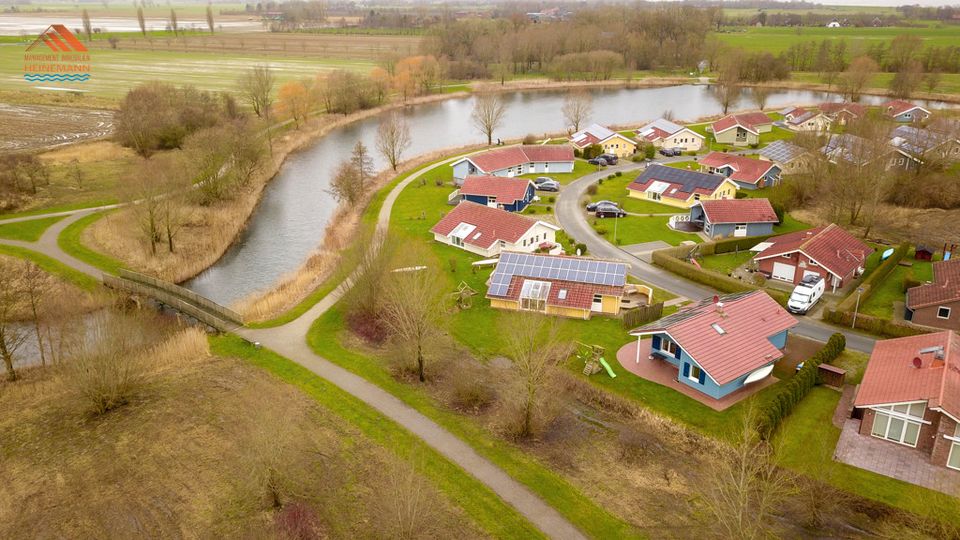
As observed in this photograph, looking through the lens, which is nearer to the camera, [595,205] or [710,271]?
[710,271]

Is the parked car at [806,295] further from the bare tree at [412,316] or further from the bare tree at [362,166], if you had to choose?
the bare tree at [362,166]

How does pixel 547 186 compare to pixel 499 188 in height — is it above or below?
below

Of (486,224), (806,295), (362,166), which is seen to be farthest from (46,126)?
(806,295)

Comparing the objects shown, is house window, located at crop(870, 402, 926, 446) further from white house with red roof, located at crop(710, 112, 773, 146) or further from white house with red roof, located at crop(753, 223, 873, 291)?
white house with red roof, located at crop(710, 112, 773, 146)

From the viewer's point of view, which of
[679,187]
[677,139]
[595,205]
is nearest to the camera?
[595,205]

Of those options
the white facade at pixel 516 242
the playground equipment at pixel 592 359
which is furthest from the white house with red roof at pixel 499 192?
the playground equipment at pixel 592 359

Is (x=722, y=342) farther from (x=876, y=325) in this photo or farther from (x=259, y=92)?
(x=259, y=92)
